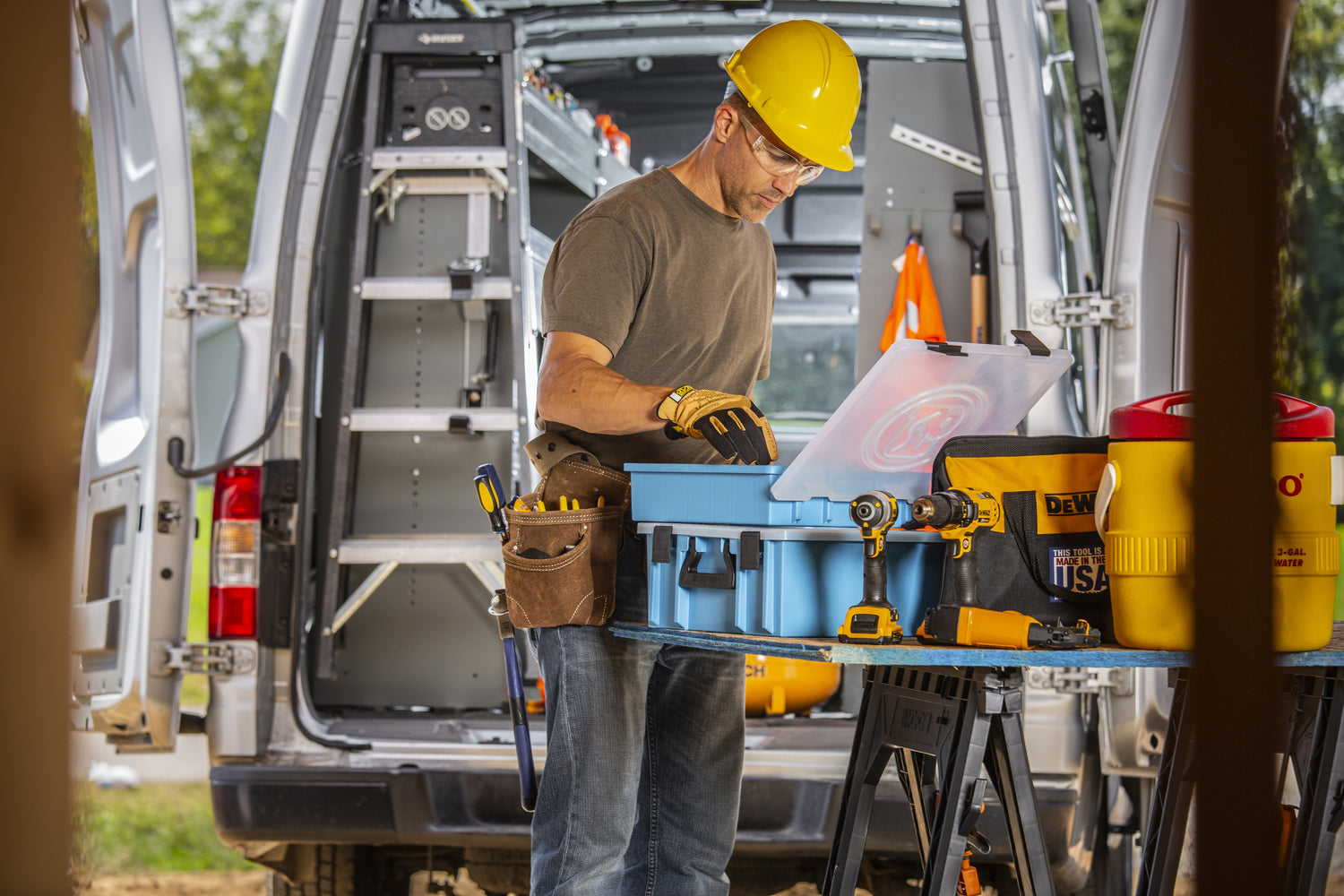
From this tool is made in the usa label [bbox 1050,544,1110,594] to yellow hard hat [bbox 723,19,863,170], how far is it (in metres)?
0.84

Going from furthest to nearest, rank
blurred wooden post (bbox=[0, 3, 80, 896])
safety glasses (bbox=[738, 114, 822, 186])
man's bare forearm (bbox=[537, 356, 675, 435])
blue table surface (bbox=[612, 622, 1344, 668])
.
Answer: safety glasses (bbox=[738, 114, 822, 186]) < man's bare forearm (bbox=[537, 356, 675, 435]) < blue table surface (bbox=[612, 622, 1344, 668]) < blurred wooden post (bbox=[0, 3, 80, 896])

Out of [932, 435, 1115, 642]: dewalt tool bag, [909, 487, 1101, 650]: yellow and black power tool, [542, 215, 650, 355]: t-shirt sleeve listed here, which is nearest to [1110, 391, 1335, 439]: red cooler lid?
[932, 435, 1115, 642]: dewalt tool bag

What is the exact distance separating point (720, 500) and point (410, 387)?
154 centimetres

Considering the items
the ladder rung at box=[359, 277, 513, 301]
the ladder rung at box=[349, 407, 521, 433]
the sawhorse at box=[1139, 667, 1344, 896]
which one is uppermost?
the ladder rung at box=[359, 277, 513, 301]

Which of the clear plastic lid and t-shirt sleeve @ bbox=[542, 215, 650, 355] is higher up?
t-shirt sleeve @ bbox=[542, 215, 650, 355]

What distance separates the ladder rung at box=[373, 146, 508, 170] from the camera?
3369 mm

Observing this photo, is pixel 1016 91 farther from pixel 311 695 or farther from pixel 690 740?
pixel 311 695

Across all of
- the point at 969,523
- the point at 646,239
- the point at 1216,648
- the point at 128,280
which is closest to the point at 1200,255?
the point at 1216,648

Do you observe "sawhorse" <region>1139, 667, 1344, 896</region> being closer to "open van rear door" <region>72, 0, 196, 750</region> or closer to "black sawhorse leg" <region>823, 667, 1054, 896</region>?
"black sawhorse leg" <region>823, 667, 1054, 896</region>

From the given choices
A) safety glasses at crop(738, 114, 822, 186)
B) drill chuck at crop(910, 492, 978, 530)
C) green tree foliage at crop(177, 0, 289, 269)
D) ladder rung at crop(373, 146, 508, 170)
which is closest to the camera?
drill chuck at crop(910, 492, 978, 530)

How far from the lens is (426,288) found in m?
3.31

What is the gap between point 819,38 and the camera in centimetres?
235

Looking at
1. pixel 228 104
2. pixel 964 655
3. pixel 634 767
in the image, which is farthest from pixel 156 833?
pixel 228 104

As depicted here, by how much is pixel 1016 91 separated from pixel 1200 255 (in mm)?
2219
